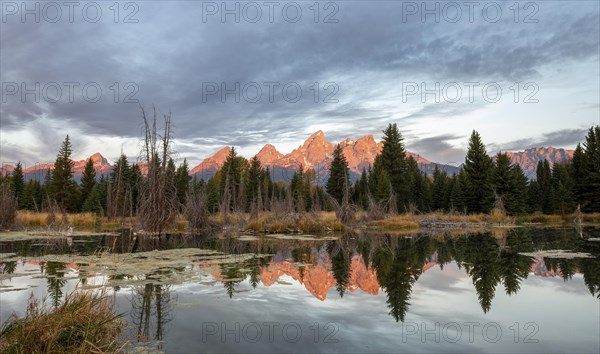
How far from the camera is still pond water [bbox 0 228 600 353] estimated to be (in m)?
5.68

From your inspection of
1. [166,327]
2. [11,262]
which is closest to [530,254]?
[166,327]

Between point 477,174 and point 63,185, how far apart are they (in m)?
61.1

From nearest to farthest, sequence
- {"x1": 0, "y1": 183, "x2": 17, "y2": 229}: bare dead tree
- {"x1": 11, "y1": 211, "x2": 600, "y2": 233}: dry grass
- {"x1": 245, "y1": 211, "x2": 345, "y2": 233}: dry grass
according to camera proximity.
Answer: {"x1": 0, "y1": 183, "x2": 17, "y2": 229}: bare dead tree < {"x1": 245, "y1": 211, "x2": 345, "y2": 233}: dry grass < {"x1": 11, "y1": 211, "x2": 600, "y2": 233}: dry grass

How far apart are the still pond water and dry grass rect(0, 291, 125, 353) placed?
42cm

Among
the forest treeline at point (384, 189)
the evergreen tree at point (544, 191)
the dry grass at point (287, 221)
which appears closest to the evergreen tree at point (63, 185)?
the forest treeline at point (384, 189)

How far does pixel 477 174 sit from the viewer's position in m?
50.6

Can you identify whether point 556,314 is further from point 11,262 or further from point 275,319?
point 11,262

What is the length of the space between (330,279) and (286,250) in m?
6.81

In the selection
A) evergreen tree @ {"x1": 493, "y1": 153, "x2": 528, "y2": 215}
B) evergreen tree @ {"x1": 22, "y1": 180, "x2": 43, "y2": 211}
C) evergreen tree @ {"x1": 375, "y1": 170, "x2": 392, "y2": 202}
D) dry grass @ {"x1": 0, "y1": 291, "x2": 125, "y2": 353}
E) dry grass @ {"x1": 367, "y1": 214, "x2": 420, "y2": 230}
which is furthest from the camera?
evergreen tree @ {"x1": 22, "y1": 180, "x2": 43, "y2": 211}

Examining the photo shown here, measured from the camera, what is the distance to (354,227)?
3394 centimetres

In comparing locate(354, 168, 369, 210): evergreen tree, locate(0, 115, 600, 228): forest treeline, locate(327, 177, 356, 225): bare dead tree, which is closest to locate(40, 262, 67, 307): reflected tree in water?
locate(0, 115, 600, 228): forest treeline

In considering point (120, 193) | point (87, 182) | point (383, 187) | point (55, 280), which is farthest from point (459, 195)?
point (87, 182)

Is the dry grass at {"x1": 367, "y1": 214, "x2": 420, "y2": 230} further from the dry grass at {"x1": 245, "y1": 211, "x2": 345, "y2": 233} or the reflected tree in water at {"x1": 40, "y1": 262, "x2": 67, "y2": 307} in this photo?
the reflected tree in water at {"x1": 40, "y1": 262, "x2": 67, "y2": 307}

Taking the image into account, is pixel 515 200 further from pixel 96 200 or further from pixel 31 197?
pixel 31 197
